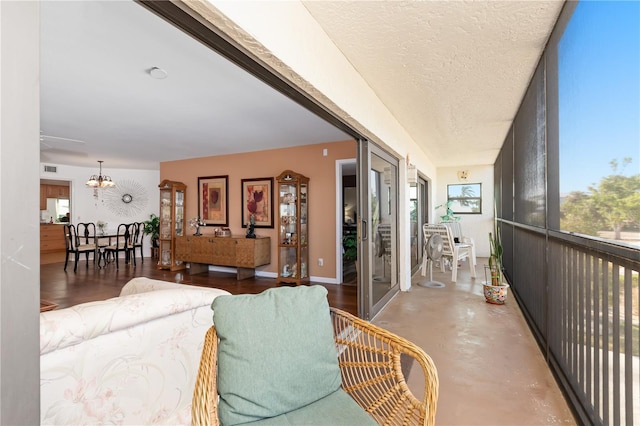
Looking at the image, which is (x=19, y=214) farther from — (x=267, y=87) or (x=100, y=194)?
(x=100, y=194)

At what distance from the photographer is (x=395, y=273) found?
421cm

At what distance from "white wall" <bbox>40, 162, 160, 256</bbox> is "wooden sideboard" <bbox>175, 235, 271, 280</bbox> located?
3.22 meters

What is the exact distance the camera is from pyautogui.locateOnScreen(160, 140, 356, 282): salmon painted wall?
509 cm

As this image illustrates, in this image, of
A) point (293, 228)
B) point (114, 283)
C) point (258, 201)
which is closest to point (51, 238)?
point (114, 283)

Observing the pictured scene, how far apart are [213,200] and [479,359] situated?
5.32 meters

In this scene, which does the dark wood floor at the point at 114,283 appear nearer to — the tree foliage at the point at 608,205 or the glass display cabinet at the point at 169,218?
the glass display cabinet at the point at 169,218

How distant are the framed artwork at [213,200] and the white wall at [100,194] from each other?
10.1 ft

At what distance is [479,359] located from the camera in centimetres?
233

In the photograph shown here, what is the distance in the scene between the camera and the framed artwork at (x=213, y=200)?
6102mm

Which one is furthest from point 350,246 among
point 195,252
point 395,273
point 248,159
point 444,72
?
point 444,72

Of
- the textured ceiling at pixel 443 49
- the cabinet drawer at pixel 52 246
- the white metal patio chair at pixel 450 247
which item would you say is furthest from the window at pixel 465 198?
the cabinet drawer at pixel 52 246

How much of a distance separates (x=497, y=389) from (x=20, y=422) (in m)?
2.26

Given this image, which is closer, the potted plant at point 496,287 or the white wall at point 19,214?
the white wall at point 19,214

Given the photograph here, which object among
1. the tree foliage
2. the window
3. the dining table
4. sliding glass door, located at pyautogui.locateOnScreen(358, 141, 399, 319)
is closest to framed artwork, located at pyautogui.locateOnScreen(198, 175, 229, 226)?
the dining table
